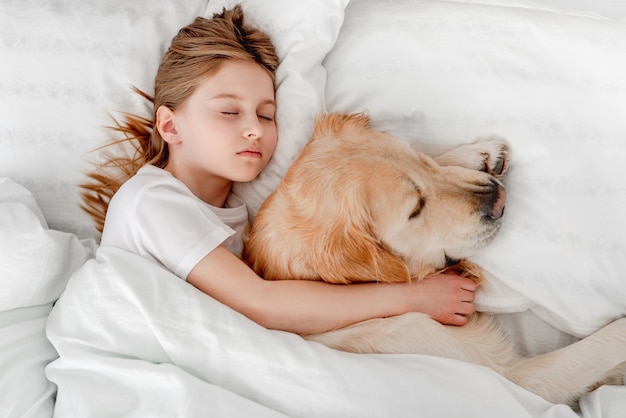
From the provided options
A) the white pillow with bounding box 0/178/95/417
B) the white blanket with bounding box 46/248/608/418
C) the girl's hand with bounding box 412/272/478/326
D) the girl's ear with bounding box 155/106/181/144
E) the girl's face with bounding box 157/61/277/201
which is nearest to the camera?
the white blanket with bounding box 46/248/608/418

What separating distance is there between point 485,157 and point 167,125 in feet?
3.12

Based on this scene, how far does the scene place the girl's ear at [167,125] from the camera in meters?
1.85

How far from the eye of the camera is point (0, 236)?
1.63 m

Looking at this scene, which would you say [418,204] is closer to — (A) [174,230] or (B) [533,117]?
(B) [533,117]

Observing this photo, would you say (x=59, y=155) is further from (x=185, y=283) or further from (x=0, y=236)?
(x=185, y=283)

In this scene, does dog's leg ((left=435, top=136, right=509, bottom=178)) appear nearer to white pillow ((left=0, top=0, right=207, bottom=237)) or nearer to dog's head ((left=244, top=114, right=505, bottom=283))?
dog's head ((left=244, top=114, right=505, bottom=283))

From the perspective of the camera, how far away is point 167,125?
188 cm

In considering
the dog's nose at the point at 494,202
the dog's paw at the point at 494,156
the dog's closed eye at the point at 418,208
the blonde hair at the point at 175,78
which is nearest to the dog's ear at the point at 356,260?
the dog's closed eye at the point at 418,208

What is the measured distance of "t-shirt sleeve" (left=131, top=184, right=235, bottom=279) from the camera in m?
1.59

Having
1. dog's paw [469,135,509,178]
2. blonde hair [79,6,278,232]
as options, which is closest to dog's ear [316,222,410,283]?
dog's paw [469,135,509,178]

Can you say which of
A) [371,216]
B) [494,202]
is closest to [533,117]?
[494,202]

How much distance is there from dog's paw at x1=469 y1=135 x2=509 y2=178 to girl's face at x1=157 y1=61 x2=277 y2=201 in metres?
0.60

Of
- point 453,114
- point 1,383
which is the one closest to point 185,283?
point 1,383

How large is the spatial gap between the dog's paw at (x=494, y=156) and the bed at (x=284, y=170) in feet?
0.09
